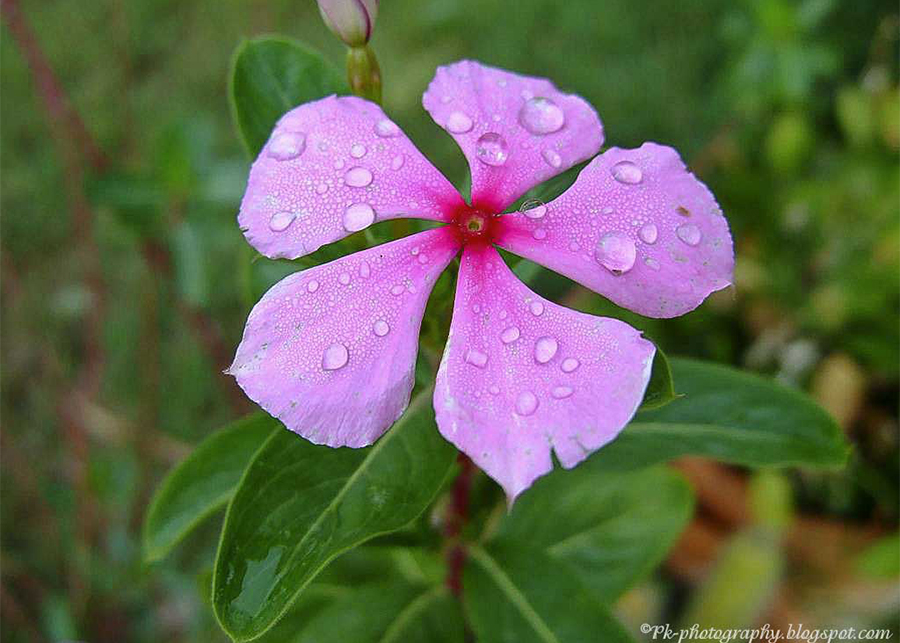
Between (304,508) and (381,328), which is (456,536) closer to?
(304,508)

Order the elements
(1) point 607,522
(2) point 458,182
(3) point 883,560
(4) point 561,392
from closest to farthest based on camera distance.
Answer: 1. (4) point 561,392
2. (1) point 607,522
3. (3) point 883,560
4. (2) point 458,182

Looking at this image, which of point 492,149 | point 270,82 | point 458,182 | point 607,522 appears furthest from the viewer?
point 458,182

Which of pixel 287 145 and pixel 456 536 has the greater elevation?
pixel 287 145

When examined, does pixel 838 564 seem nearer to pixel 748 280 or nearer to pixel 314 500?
pixel 748 280

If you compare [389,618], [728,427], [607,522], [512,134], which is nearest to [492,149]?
[512,134]

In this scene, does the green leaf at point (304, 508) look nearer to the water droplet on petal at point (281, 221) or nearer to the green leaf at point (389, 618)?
the water droplet on petal at point (281, 221)

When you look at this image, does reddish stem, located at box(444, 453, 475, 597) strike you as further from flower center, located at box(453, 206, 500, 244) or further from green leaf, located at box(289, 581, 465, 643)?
flower center, located at box(453, 206, 500, 244)

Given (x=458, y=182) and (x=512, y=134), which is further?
(x=458, y=182)

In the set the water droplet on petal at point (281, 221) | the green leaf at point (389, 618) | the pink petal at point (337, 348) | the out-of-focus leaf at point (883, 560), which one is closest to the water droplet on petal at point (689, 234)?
the pink petal at point (337, 348)
